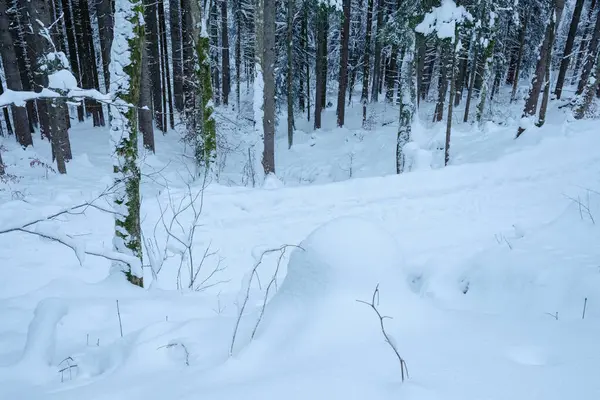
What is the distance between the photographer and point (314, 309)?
2.38m

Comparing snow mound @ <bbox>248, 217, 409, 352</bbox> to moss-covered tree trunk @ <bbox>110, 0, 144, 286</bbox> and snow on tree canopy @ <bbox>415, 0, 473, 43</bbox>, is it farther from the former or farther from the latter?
snow on tree canopy @ <bbox>415, 0, 473, 43</bbox>

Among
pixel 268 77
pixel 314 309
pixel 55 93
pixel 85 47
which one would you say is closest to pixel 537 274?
pixel 314 309

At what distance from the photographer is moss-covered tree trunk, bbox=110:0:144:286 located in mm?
4242

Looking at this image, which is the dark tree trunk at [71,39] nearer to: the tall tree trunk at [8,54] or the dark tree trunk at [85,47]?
the dark tree trunk at [85,47]

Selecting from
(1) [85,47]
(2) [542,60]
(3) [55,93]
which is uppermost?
(1) [85,47]

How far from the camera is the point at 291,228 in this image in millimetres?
7652

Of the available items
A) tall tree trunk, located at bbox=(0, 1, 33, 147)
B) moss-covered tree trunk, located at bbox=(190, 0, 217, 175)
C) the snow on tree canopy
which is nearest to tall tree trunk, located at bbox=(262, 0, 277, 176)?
moss-covered tree trunk, located at bbox=(190, 0, 217, 175)

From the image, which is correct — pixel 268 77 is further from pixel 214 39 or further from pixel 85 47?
pixel 214 39

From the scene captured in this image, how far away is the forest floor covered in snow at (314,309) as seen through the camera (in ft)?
6.25

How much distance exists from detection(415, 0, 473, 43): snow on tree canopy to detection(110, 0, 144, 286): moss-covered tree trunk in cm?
926

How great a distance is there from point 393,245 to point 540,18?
29.0 m

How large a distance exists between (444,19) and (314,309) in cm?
1113

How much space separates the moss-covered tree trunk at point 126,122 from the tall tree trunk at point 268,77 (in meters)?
5.71

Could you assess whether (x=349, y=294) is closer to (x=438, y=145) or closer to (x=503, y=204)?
(x=503, y=204)
